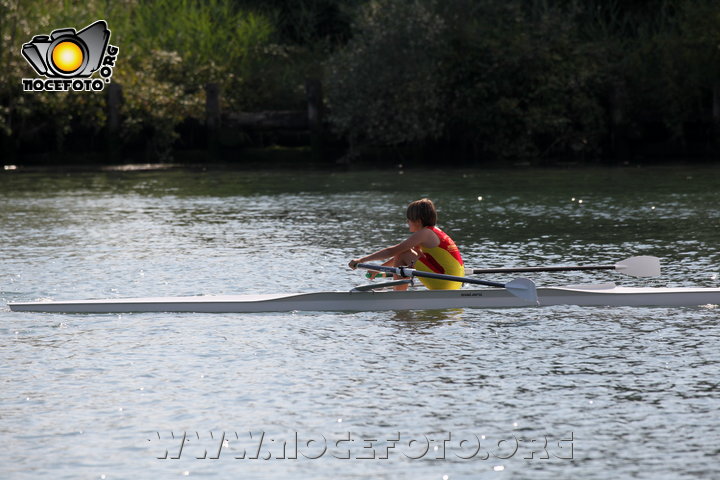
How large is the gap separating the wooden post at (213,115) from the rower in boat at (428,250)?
30.9 m

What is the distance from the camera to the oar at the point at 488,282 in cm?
1222

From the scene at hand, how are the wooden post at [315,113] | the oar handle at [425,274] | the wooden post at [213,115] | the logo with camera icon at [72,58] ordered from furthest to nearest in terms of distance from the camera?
the wooden post at [213,115] < the wooden post at [315,113] < the logo with camera icon at [72,58] < the oar handle at [425,274]

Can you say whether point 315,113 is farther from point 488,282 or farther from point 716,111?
point 488,282

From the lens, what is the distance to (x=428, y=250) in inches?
501

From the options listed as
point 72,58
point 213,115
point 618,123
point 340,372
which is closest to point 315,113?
point 213,115

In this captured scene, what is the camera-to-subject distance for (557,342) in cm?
1078

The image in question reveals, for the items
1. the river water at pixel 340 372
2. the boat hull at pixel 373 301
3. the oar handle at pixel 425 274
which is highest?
the oar handle at pixel 425 274

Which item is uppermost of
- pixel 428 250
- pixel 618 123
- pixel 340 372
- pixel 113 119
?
pixel 113 119

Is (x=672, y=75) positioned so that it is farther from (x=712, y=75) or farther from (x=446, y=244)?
(x=446, y=244)

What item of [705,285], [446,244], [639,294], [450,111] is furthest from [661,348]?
[450,111]

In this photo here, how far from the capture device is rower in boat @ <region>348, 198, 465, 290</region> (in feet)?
41.5

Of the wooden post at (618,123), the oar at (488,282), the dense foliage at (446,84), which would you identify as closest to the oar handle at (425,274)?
the oar at (488,282)

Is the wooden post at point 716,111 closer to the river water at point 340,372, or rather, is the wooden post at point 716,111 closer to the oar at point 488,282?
the river water at point 340,372

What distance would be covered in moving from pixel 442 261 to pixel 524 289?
0.91 meters
